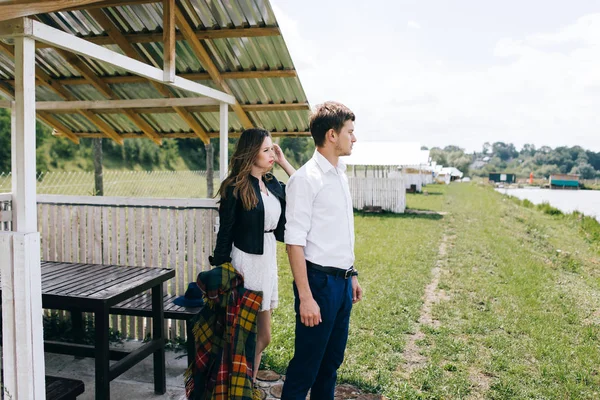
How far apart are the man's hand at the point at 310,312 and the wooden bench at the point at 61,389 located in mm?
1489

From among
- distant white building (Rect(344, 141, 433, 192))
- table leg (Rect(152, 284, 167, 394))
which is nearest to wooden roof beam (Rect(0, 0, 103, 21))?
table leg (Rect(152, 284, 167, 394))

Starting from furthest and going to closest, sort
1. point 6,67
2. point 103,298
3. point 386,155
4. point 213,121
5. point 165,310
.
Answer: point 386,155, point 213,121, point 6,67, point 165,310, point 103,298

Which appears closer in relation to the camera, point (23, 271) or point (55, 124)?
point (23, 271)

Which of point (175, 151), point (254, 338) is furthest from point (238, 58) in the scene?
point (175, 151)

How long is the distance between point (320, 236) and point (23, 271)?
5.51 feet

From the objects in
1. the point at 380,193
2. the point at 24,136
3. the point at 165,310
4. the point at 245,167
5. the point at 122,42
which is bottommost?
the point at 165,310

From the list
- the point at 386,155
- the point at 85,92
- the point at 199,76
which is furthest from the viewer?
the point at 386,155

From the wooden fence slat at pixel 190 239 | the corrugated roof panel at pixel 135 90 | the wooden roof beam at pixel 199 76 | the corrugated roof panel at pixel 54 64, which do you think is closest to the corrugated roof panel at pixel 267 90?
the wooden roof beam at pixel 199 76

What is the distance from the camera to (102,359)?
11.9 feet

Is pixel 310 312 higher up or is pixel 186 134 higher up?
pixel 186 134

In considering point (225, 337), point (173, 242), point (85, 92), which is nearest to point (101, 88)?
point (85, 92)

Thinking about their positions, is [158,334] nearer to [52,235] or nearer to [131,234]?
[131,234]

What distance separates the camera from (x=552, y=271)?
10.2m

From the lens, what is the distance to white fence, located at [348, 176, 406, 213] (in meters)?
21.5
